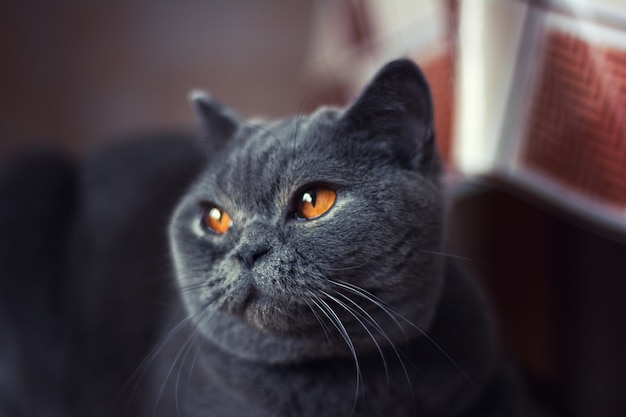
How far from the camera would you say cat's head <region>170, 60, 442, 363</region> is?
71cm

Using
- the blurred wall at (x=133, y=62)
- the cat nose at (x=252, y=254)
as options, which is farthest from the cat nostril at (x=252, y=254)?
the blurred wall at (x=133, y=62)

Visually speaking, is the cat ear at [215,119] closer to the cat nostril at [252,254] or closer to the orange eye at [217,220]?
the orange eye at [217,220]

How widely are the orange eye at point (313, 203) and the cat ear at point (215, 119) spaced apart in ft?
0.75

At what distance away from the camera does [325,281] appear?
2.30ft

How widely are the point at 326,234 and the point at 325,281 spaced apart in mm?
54

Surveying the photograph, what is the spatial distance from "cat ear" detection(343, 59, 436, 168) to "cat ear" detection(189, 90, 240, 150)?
216mm

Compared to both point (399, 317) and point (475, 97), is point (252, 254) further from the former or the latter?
point (475, 97)

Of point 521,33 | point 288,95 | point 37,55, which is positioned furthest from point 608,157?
point 37,55

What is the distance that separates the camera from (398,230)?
0.74m

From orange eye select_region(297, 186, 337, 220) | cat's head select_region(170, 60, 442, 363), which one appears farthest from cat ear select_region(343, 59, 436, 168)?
orange eye select_region(297, 186, 337, 220)

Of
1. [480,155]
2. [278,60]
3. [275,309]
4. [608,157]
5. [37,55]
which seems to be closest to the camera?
[275,309]

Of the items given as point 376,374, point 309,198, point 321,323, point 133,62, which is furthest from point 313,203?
point 133,62

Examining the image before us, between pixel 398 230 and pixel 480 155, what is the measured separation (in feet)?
1.43

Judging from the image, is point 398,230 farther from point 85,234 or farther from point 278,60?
point 278,60
